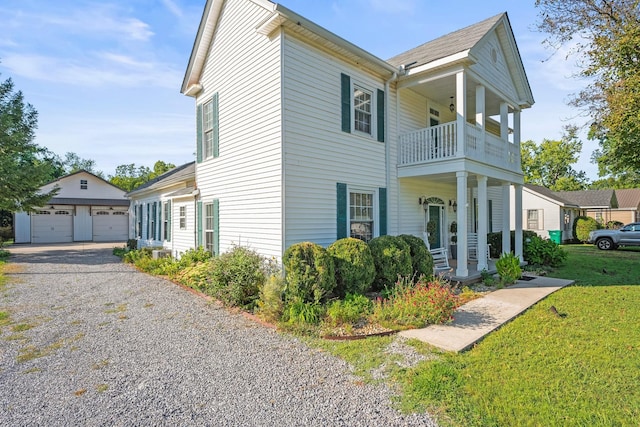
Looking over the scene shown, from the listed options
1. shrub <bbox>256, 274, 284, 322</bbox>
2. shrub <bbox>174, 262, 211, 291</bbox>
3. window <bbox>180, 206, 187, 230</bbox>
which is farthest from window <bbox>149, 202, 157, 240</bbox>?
shrub <bbox>256, 274, 284, 322</bbox>

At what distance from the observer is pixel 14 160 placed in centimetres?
1669

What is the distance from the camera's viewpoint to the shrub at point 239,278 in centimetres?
681

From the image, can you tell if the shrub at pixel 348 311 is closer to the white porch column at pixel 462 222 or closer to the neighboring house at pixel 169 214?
the white porch column at pixel 462 222

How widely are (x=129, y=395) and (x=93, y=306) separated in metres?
4.55

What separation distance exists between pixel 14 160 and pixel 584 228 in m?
36.1

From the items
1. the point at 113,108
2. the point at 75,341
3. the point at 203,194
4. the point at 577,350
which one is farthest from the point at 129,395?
the point at 113,108

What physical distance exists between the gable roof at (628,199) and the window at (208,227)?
38974 millimetres

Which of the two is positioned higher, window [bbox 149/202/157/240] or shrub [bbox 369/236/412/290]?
window [bbox 149/202/157/240]

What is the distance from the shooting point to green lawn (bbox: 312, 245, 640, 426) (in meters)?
3.02

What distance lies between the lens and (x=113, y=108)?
1415 centimetres

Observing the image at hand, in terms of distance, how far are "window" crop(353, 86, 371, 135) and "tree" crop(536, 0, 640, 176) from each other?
779cm

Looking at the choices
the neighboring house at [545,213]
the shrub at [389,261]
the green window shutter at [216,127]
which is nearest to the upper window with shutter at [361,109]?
the shrub at [389,261]

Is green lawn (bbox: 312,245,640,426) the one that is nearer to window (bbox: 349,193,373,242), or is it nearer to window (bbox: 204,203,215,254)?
window (bbox: 349,193,373,242)

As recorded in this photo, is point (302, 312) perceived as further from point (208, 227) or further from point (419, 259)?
point (208, 227)
